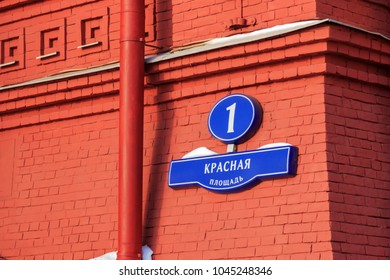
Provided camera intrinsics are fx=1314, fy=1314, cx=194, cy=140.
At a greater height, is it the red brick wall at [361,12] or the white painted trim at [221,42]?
the red brick wall at [361,12]

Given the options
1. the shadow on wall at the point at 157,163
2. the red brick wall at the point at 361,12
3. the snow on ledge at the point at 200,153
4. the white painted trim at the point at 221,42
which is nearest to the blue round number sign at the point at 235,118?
the snow on ledge at the point at 200,153

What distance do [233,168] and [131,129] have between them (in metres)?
→ 1.16

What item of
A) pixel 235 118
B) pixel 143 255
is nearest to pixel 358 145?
pixel 235 118

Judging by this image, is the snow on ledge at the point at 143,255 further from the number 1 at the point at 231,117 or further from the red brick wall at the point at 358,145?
the red brick wall at the point at 358,145

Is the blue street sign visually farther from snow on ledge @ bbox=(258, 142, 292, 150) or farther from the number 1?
the number 1

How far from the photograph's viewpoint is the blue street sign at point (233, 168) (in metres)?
11.8

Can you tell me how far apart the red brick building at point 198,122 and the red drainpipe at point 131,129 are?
0.26 m

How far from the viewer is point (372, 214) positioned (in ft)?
39.3

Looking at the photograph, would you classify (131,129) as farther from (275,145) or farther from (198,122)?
(275,145)

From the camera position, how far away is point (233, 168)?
12109 mm

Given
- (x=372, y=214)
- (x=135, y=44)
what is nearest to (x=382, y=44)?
(x=372, y=214)
